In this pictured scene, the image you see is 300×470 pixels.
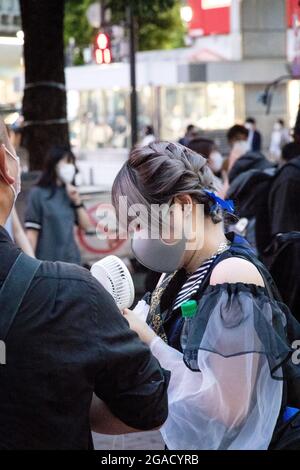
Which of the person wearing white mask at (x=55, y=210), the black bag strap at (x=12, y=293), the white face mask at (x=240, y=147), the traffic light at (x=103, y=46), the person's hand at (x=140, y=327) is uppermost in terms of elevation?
the traffic light at (x=103, y=46)

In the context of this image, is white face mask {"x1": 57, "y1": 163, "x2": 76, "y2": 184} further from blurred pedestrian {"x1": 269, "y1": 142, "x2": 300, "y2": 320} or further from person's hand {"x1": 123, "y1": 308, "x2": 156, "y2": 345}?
person's hand {"x1": 123, "y1": 308, "x2": 156, "y2": 345}

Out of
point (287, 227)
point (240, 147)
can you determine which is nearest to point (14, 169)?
point (287, 227)

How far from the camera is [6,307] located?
204 centimetres

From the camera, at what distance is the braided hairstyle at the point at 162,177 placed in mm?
2771

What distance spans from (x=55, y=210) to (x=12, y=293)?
229 inches

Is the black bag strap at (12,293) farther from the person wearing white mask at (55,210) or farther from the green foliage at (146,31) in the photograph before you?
the green foliage at (146,31)

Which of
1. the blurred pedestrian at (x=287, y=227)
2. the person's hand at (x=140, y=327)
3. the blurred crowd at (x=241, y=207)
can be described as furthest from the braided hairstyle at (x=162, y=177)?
the blurred pedestrian at (x=287, y=227)

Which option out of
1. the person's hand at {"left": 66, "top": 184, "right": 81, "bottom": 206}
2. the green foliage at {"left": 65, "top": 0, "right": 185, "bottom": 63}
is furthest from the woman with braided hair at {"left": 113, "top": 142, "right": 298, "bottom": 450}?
the green foliage at {"left": 65, "top": 0, "right": 185, "bottom": 63}

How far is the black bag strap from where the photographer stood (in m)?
2.04

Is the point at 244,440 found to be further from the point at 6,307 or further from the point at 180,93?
the point at 180,93

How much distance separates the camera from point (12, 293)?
6.68 ft

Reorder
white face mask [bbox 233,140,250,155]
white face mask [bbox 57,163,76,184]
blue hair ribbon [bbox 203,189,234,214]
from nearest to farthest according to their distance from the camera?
blue hair ribbon [bbox 203,189,234,214], white face mask [bbox 57,163,76,184], white face mask [bbox 233,140,250,155]

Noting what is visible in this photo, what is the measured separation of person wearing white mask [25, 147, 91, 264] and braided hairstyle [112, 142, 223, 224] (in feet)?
16.1

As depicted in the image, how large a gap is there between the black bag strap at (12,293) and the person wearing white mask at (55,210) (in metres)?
5.63
